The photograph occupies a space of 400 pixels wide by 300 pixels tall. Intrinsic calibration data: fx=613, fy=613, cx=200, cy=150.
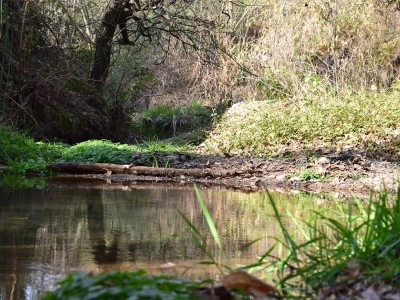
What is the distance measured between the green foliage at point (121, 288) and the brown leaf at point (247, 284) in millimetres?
152

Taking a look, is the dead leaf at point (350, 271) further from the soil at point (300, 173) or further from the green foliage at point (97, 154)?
the green foliage at point (97, 154)

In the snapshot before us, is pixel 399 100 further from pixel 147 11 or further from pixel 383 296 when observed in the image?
pixel 383 296

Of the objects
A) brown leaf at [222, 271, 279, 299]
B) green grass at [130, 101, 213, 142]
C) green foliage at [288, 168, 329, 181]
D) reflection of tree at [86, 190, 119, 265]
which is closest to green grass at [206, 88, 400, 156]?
green foliage at [288, 168, 329, 181]

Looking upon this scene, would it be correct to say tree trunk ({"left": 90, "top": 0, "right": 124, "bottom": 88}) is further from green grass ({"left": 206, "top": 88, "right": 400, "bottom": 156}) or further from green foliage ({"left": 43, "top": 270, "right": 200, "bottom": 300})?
green foliage ({"left": 43, "top": 270, "right": 200, "bottom": 300})

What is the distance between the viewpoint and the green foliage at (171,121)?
Result: 17.4m

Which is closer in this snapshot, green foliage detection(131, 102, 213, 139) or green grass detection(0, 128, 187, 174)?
green grass detection(0, 128, 187, 174)

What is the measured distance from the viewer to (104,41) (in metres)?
16.0

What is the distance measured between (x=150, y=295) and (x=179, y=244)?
216 cm

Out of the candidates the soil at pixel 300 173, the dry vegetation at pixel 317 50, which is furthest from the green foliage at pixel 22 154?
the dry vegetation at pixel 317 50

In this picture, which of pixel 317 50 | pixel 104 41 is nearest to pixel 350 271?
pixel 317 50

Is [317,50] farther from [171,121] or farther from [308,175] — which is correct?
[308,175]

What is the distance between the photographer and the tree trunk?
15523 millimetres

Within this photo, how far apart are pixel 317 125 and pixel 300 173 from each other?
11.5 feet

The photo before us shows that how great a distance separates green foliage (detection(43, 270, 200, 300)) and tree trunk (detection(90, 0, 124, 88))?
13297 millimetres
